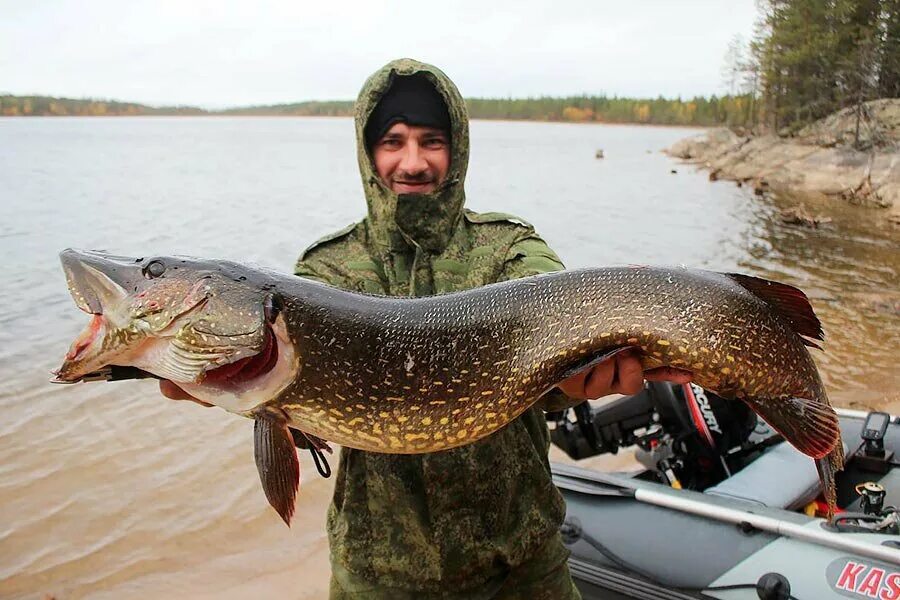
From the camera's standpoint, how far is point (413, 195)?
7.82 feet

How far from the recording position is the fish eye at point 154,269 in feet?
6.37

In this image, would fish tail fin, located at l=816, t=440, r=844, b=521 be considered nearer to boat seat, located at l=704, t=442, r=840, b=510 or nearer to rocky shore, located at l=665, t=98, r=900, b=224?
boat seat, located at l=704, t=442, r=840, b=510

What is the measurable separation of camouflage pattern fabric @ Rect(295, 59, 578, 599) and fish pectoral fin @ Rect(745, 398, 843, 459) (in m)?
0.67

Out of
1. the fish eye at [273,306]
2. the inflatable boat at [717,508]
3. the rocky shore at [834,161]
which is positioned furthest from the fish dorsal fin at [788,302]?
the rocky shore at [834,161]

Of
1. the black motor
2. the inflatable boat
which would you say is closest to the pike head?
the inflatable boat

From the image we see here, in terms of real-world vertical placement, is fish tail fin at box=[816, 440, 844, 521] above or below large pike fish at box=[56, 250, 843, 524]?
below

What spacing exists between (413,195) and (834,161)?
84.9ft

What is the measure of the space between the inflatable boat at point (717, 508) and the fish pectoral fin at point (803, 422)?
36.1 inches

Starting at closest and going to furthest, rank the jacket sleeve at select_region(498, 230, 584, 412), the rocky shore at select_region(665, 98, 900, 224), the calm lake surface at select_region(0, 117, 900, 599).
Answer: the jacket sleeve at select_region(498, 230, 584, 412)
the calm lake surface at select_region(0, 117, 900, 599)
the rocky shore at select_region(665, 98, 900, 224)

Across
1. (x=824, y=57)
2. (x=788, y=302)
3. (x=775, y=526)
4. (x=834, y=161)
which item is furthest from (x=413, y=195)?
(x=824, y=57)

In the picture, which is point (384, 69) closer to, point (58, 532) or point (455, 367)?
point (455, 367)

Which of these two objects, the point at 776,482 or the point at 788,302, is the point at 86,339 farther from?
the point at 776,482

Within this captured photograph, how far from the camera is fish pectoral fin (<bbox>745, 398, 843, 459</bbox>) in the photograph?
2143 mm

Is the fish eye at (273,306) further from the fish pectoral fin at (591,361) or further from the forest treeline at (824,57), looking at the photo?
the forest treeline at (824,57)
